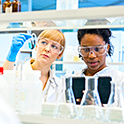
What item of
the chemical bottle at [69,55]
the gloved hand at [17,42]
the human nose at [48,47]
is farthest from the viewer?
the chemical bottle at [69,55]

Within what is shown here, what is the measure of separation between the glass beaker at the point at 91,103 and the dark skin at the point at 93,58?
136 centimetres

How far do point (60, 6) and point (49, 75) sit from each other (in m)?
1.41

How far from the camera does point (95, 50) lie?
7.86ft

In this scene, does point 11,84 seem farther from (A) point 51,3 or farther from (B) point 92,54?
(A) point 51,3

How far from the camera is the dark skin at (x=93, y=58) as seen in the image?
2.40m

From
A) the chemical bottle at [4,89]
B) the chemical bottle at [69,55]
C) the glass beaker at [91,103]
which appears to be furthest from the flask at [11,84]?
the chemical bottle at [69,55]

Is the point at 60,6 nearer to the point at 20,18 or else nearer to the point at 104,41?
the point at 20,18

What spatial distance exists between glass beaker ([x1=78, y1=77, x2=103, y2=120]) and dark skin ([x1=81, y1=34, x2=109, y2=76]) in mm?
1358

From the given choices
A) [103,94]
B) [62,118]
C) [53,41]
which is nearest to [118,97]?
[62,118]

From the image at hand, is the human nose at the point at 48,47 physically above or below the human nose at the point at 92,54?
above

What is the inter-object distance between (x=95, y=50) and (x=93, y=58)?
0.09 m

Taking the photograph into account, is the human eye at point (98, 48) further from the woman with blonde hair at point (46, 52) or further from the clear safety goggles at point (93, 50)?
the woman with blonde hair at point (46, 52)

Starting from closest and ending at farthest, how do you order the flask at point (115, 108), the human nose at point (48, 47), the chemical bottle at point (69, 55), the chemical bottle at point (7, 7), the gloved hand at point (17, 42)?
the flask at point (115, 108) < the chemical bottle at point (7, 7) < the gloved hand at point (17, 42) < the human nose at point (48, 47) < the chemical bottle at point (69, 55)

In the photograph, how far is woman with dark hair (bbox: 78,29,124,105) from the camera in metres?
2.39
